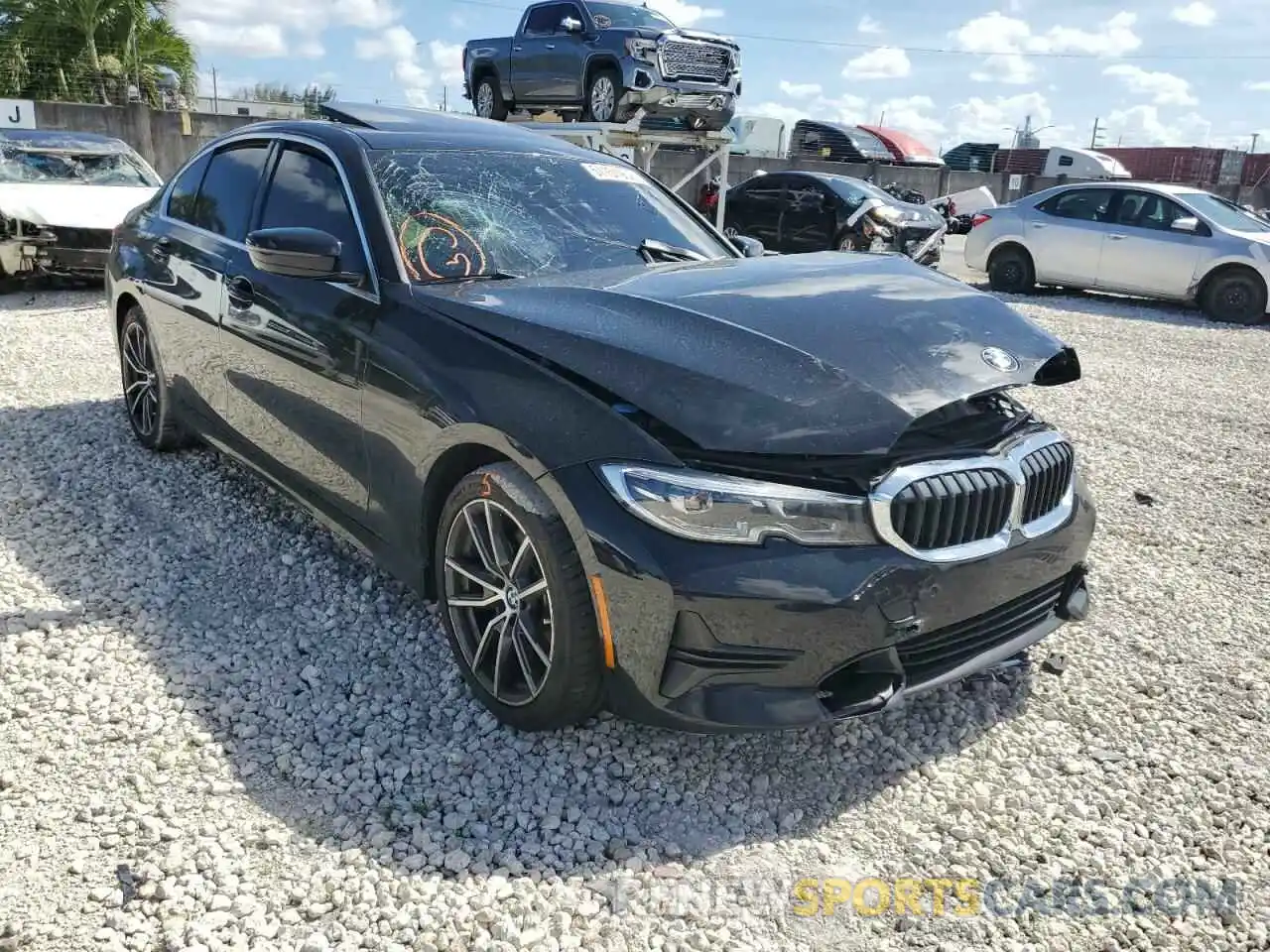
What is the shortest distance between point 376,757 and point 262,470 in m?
1.67

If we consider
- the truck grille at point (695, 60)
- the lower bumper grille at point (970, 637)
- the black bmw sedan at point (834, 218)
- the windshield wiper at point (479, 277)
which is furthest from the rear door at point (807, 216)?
the lower bumper grille at point (970, 637)

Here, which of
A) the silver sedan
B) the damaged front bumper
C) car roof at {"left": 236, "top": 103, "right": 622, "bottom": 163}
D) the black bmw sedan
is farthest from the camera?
the black bmw sedan

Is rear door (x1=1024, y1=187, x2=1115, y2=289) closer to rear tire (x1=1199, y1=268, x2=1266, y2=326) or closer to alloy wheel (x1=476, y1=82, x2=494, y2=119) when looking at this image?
rear tire (x1=1199, y1=268, x2=1266, y2=326)

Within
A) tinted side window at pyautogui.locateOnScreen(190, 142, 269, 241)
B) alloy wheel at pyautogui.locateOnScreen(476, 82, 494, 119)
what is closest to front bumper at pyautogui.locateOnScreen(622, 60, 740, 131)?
alloy wheel at pyautogui.locateOnScreen(476, 82, 494, 119)

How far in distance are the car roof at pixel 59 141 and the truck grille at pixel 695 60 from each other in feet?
20.1

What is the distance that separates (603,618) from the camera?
8.22ft

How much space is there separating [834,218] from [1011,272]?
7.82 feet

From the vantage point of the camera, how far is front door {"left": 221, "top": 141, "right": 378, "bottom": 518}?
10.8 feet

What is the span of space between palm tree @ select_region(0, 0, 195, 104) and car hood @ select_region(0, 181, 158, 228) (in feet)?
37.9

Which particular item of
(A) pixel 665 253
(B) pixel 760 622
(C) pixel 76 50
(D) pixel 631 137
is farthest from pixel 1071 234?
(C) pixel 76 50

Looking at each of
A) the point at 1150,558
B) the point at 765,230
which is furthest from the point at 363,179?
the point at 765,230

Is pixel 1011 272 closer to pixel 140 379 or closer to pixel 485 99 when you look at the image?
pixel 485 99

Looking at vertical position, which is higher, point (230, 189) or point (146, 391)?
point (230, 189)

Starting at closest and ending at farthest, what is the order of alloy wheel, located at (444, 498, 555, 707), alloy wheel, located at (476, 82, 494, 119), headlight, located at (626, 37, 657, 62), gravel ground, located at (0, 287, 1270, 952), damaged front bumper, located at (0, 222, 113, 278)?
gravel ground, located at (0, 287, 1270, 952), alloy wheel, located at (444, 498, 555, 707), damaged front bumper, located at (0, 222, 113, 278), headlight, located at (626, 37, 657, 62), alloy wheel, located at (476, 82, 494, 119)
